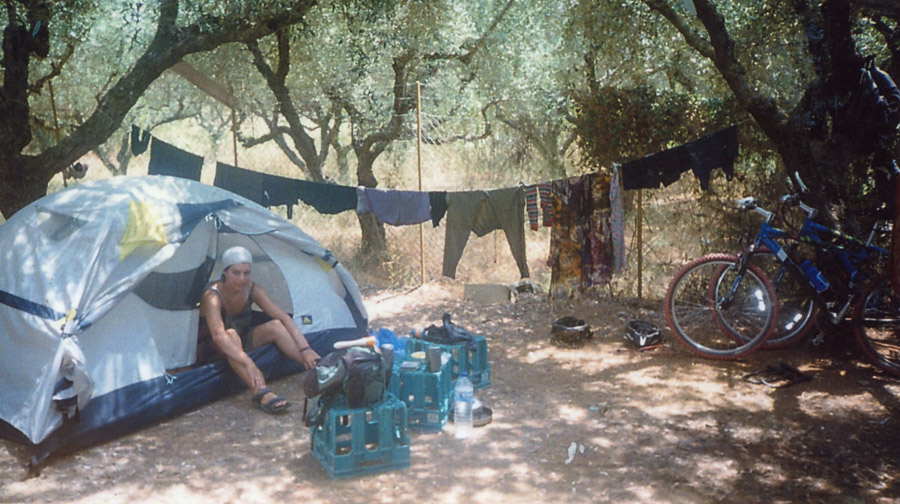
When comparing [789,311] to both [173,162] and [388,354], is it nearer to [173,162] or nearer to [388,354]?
[388,354]

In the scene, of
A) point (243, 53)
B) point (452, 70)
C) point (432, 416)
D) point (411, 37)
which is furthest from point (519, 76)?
point (432, 416)

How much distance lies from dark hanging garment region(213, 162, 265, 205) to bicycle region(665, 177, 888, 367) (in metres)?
4.27

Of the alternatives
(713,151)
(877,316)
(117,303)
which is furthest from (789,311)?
(117,303)

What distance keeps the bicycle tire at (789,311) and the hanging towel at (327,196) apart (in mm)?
4009

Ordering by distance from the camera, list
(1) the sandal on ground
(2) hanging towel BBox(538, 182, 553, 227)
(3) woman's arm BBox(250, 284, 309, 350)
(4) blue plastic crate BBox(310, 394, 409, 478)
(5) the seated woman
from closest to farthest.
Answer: (4) blue plastic crate BBox(310, 394, 409, 478), (1) the sandal on ground, (5) the seated woman, (3) woman's arm BBox(250, 284, 309, 350), (2) hanging towel BBox(538, 182, 553, 227)

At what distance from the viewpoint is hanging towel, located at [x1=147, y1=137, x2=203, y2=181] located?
779 centimetres

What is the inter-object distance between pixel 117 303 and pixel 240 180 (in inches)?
123

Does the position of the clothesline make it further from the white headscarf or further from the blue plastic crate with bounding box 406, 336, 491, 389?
the white headscarf

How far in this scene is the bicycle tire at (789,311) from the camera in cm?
575

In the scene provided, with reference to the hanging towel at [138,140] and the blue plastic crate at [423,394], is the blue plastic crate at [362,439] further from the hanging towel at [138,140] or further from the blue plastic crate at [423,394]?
the hanging towel at [138,140]

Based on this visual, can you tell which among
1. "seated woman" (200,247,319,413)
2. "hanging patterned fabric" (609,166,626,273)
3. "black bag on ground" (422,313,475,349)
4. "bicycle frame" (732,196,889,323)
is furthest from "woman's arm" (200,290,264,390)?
"hanging patterned fabric" (609,166,626,273)

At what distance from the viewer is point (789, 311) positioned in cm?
607

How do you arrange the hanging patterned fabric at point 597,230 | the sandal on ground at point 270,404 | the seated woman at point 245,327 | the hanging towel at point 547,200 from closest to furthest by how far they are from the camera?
the sandal on ground at point 270,404 < the seated woman at point 245,327 < the hanging patterned fabric at point 597,230 < the hanging towel at point 547,200

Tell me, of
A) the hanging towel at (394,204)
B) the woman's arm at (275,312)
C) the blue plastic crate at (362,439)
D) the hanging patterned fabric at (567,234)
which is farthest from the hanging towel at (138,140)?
the blue plastic crate at (362,439)
